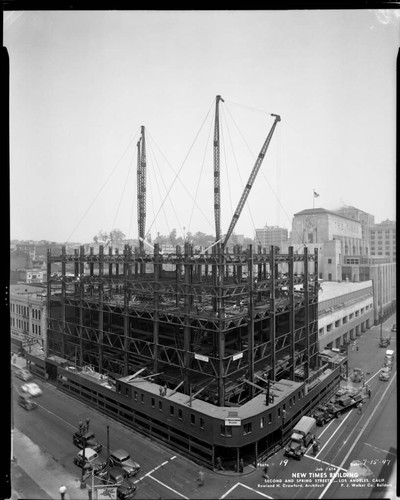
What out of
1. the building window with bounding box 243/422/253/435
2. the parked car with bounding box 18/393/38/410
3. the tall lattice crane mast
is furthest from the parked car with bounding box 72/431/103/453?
the tall lattice crane mast

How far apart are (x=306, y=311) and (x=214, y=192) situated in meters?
13.7

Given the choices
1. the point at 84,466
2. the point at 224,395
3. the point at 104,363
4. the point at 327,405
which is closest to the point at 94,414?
the point at 104,363

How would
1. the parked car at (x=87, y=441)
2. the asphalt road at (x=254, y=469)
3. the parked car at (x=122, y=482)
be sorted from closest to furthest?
the asphalt road at (x=254, y=469)
the parked car at (x=122, y=482)
the parked car at (x=87, y=441)

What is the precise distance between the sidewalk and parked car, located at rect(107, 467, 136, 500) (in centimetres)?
145

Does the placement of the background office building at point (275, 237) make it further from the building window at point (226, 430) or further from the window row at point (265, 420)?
the building window at point (226, 430)

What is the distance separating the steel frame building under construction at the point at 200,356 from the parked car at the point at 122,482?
3.63 m

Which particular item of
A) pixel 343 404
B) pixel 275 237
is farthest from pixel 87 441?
pixel 275 237

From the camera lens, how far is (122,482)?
1622 cm

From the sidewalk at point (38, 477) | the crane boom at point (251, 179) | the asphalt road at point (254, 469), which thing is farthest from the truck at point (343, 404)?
the sidewalk at point (38, 477)

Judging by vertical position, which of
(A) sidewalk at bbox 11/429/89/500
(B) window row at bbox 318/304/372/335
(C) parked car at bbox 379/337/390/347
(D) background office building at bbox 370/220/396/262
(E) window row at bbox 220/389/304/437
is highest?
(D) background office building at bbox 370/220/396/262

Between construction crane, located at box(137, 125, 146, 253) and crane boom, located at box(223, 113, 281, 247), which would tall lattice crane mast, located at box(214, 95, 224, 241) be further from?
construction crane, located at box(137, 125, 146, 253)

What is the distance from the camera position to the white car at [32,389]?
23694mm

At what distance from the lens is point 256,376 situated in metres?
21.9

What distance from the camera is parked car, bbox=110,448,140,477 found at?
17094mm
